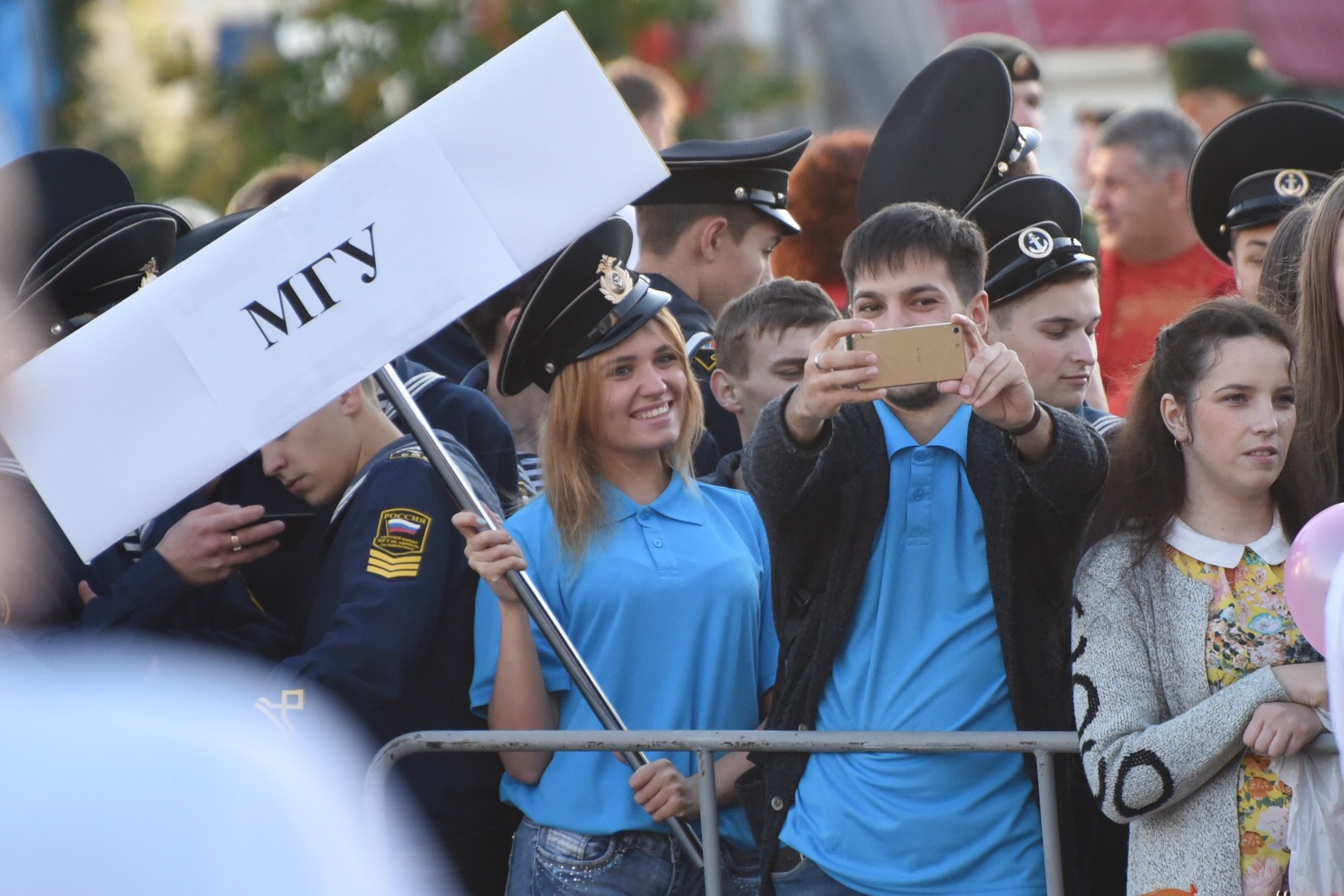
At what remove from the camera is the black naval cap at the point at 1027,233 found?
408 cm

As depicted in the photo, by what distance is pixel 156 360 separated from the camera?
10.2 feet

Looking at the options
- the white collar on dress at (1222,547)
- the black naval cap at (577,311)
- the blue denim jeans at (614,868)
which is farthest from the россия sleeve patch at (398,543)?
the white collar on dress at (1222,547)

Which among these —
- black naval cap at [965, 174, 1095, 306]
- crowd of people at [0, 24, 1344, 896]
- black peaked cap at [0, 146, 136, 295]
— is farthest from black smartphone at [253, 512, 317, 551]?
black naval cap at [965, 174, 1095, 306]

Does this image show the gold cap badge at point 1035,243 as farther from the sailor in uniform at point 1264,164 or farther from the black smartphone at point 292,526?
the black smartphone at point 292,526

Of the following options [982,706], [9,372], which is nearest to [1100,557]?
[982,706]

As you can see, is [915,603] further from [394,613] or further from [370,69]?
[370,69]

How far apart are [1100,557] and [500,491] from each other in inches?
70.9

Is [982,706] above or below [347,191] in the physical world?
Answer: below

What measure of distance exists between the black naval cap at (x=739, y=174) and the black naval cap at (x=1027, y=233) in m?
1.02

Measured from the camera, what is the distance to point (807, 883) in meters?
3.31

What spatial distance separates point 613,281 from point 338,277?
0.98 metres

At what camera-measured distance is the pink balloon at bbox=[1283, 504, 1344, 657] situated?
2.62 meters

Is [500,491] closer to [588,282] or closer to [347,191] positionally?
[588,282]

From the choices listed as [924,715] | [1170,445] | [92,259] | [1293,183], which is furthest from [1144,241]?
[92,259]
